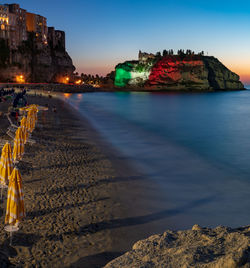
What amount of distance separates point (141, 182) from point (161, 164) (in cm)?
328

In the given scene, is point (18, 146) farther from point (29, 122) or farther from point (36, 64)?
point (36, 64)

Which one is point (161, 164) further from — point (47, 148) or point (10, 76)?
point (10, 76)

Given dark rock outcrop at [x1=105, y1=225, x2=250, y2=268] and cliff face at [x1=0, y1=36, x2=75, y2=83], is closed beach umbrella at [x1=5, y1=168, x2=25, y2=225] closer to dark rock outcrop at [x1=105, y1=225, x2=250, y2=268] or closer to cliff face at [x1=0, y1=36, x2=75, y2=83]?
dark rock outcrop at [x1=105, y1=225, x2=250, y2=268]

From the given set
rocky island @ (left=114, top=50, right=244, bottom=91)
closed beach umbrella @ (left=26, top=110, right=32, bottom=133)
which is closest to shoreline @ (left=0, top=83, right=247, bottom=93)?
rocky island @ (left=114, top=50, right=244, bottom=91)

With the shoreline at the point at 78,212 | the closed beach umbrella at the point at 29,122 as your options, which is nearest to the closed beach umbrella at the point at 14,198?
the shoreline at the point at 78,212

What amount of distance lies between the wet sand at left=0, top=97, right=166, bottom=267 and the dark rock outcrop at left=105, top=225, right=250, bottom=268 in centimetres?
130

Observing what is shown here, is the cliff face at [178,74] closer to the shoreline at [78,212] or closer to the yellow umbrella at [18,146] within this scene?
the shoreline at [78,212]

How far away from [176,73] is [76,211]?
131598 millimetres

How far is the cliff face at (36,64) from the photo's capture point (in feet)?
249

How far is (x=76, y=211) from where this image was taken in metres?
6.63

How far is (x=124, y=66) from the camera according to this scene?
14438 centimetres

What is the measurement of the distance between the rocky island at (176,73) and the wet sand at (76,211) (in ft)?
411

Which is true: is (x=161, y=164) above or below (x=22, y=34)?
below

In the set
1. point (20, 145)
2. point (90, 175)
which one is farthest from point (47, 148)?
point (90, 175)
